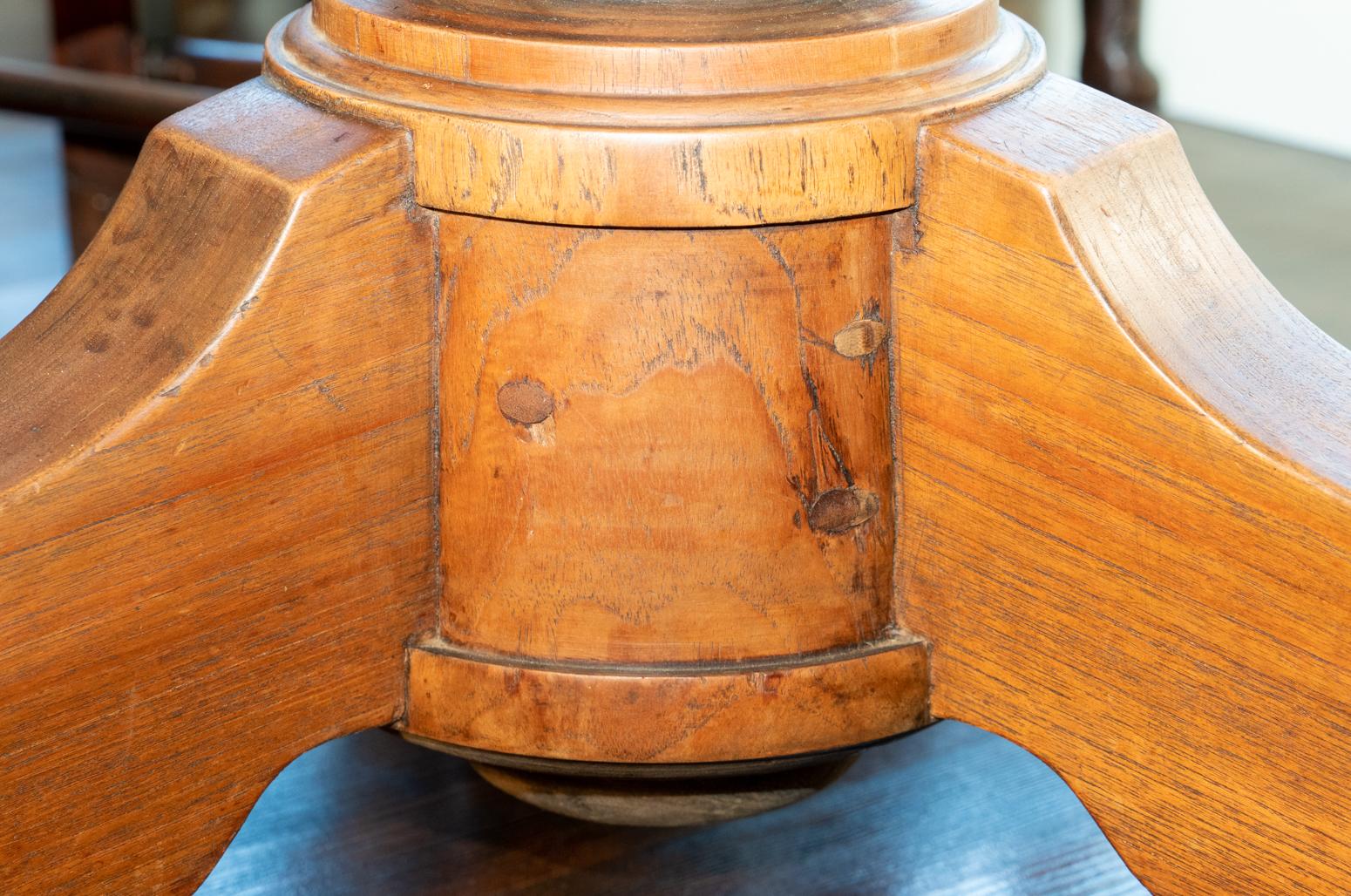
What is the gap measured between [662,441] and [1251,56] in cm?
256

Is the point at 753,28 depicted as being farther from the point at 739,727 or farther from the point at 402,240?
the point at 739,727

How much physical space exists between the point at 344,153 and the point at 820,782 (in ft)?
1.10

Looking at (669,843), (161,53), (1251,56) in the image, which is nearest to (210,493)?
(669,843)

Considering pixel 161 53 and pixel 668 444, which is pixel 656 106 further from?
pixel 161 53

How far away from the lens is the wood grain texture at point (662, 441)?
56 cm

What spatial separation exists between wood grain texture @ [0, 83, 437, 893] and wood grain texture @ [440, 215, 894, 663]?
0.03 m

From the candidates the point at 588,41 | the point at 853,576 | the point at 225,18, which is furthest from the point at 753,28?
the point at 225,18

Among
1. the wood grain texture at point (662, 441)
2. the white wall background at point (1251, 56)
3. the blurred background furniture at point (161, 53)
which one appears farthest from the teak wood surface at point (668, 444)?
the white wall background at point (1251, 56)

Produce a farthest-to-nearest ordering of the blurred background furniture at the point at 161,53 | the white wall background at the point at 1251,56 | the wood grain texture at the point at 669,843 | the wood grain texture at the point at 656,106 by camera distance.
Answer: the white wall background at the point at 1251,56 → the blurred background furniture at the point at 161,53 → the wood grain texture at the point at 669,843 → the wood grain texture at the point at 656,106

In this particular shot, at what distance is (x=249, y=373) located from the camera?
56 centimetres

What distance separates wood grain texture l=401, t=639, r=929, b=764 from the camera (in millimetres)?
600

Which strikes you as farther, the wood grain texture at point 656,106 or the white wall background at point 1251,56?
the white wall background at point 1251,56

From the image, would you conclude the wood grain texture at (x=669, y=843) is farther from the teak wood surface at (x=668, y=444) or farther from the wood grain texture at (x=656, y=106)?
the wood grain texture at (x=656, y=106)

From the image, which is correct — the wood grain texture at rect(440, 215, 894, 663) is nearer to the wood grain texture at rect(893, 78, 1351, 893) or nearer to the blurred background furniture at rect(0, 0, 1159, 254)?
the wood grain texture at rect(893, 78, 1351, 893)
